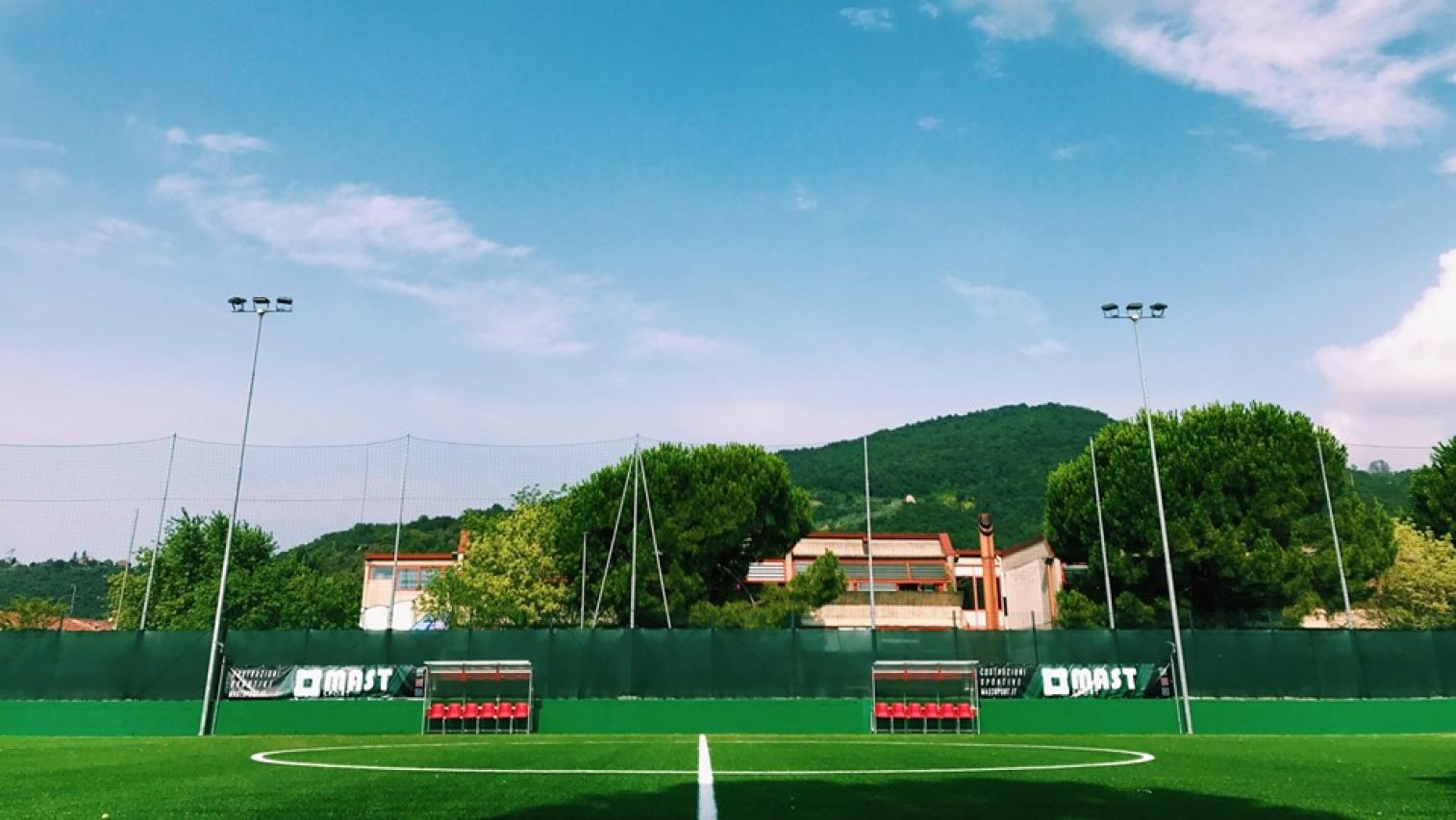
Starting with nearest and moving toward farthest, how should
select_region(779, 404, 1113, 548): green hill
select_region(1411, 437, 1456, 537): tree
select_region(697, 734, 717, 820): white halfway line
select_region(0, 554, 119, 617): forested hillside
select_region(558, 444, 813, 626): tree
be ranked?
select_region(697, 734, 717, 820): white halfway line, select_region(0, 554, 119, 617): forested hillside, select_region(558, 444, 813, 626): tree, select_region(1411, 437, 1456, 537): tree, select_region(779, 404, 1113, 548): green hill

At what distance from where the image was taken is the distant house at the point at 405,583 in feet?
210

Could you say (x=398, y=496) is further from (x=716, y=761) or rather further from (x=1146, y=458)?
(x=1146, y=458)

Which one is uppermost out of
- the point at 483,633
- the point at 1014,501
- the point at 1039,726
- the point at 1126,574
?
the point at 1014,501

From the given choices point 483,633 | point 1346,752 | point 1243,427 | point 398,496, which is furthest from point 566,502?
point 1346,752

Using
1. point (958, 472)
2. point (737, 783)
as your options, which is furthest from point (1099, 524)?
point (958, 472)

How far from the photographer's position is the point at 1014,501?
329 feet

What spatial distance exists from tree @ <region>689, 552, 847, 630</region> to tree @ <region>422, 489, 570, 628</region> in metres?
11.6

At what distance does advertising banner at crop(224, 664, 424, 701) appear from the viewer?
27.1 meters

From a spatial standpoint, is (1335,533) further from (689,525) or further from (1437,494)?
(689,525)

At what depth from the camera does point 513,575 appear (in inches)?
2178

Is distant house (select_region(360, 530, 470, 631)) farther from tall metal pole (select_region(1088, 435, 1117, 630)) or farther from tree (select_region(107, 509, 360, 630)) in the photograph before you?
tall metal pole (select_region(1088, 435, 1117, 630))

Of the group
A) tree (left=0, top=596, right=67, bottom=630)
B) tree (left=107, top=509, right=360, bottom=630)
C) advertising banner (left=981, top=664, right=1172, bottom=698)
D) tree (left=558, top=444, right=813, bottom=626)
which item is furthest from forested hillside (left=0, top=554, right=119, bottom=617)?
advertising banner (left=981, top=664, right=1172, bottom=698)

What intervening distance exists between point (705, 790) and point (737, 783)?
859mm

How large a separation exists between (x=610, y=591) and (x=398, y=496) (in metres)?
13.0
